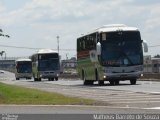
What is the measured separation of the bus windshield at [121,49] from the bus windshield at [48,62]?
1157 inches

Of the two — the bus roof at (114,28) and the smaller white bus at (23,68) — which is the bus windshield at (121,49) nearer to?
the bus roof at (114,28)

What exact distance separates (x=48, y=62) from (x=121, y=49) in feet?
98.8

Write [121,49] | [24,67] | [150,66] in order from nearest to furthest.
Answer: [121,49] → [24,67] → [150,66]

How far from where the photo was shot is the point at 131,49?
4234cm

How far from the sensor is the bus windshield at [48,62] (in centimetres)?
7134

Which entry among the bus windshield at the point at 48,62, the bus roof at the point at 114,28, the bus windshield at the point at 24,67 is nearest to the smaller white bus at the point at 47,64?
the bus windshield at the point at 48,62

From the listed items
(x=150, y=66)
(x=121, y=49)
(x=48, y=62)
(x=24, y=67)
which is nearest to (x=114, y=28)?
(x=121, y=49)

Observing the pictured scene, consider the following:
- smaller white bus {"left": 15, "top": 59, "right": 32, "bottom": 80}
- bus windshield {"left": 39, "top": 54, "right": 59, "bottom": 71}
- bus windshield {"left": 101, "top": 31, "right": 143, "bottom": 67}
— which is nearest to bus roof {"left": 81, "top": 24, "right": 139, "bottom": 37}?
bus windshield {"left": 101, "top": 31, "right": 143, "bottom": 67}

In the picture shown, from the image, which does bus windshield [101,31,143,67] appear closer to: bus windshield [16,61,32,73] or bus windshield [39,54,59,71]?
bus windshield [39,54,59,71]

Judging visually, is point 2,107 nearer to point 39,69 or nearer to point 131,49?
point 131,49

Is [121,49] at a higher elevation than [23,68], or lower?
lower

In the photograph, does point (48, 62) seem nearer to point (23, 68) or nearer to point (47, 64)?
point (47, 64)

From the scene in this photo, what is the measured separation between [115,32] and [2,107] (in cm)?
2236

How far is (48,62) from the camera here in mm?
71562
